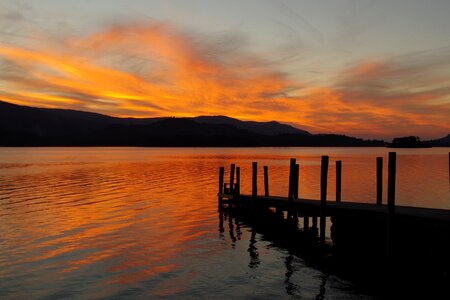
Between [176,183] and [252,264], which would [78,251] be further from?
[176,183]

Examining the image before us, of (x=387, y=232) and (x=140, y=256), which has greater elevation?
(x=387, y=232)

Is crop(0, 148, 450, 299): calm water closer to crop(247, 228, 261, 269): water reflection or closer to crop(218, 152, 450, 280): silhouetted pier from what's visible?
crop(247, 228, 261, 269): water reflection

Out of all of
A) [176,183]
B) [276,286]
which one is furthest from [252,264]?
[176,183]

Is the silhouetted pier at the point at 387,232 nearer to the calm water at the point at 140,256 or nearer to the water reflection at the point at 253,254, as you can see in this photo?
the water reflection at the point at 253,254

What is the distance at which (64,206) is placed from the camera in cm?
3156

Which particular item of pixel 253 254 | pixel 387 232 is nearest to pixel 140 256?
pixel 253 254

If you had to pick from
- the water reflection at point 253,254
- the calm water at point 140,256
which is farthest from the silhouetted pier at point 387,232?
the calm water at point 140,256

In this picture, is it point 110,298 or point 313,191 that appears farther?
point 313,191

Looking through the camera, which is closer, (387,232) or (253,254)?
(387,232)

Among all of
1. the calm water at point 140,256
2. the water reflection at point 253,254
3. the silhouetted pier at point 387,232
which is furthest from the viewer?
the water reflection at point 253,254

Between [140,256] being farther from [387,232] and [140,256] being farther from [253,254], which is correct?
[387,232]

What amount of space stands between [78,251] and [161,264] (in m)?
4.13

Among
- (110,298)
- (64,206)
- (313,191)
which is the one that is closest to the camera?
(110,298)

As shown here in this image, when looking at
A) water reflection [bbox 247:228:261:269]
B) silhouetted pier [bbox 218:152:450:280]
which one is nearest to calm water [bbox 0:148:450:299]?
water reflection [bbox 247:228:261:269]
